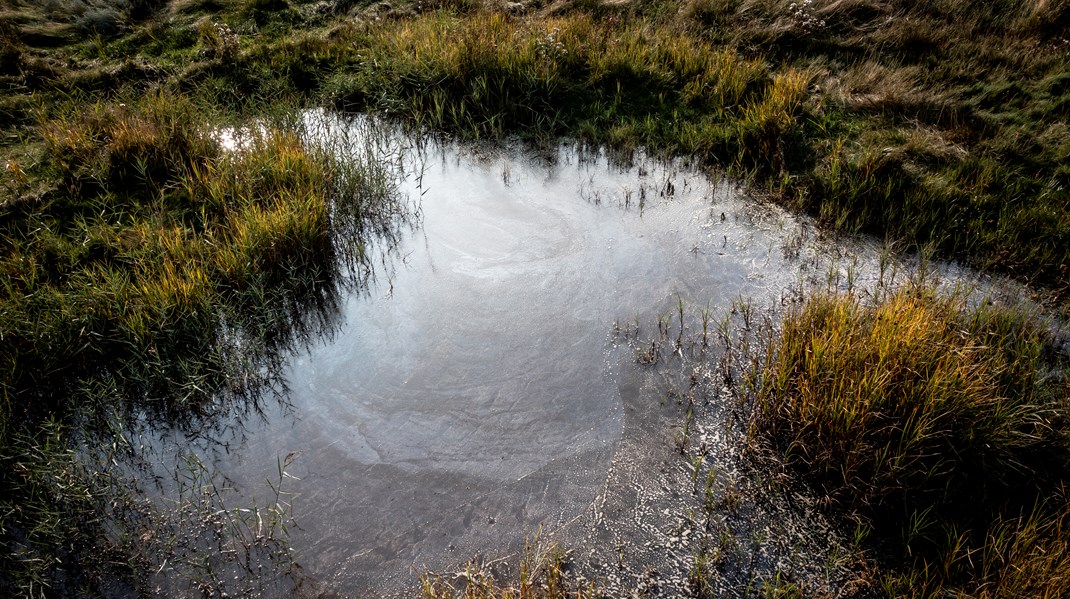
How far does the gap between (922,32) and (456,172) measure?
5.35 m

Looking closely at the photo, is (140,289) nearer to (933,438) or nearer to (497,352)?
(497,352)

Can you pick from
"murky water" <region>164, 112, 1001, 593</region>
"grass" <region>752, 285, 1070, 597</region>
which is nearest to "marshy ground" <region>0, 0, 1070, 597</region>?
"grass" <region>752, 285, 1070, 597</region>

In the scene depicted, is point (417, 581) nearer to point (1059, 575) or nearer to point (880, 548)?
point (880, 548)

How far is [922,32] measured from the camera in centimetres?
666

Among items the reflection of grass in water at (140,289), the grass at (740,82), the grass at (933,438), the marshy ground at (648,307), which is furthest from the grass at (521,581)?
the grass at (740,82)

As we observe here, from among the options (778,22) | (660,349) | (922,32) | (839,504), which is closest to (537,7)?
(778,22)

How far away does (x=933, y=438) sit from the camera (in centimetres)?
310

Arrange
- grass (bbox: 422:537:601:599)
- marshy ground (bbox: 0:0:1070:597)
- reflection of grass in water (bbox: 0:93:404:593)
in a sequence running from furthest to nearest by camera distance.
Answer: reflection of grass in water (bbox: 0:93:404:593) < marshy ground (bbox: 0:0:1070:597) < grass (bbox: 422:537:601:599)

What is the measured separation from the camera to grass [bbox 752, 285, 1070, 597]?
2.65m

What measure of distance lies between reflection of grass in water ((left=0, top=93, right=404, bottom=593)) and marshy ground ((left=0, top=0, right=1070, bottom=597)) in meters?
0.02

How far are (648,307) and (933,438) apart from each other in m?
1.83

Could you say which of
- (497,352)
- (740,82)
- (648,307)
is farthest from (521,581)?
(740,82)

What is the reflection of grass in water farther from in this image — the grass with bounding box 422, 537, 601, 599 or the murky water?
the grass with bounding box 422, 537, 601, 599

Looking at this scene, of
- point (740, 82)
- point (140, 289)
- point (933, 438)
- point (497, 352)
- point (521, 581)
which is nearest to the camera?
point (521, 581)
